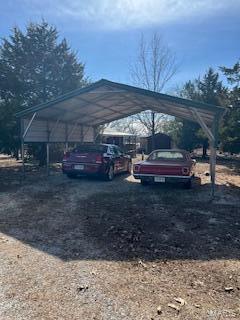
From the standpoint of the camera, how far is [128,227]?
689cm

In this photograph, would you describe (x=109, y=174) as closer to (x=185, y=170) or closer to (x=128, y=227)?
(x=185, y=170)

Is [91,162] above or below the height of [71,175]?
above

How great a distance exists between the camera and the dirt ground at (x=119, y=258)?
377 centimetres

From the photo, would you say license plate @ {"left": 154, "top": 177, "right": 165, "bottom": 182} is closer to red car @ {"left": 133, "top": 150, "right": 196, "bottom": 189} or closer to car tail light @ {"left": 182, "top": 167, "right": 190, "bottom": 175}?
red car @ {"left": 133, "top": 150, "right": 196, "bottom": 189}

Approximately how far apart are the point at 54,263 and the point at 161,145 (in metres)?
36.0

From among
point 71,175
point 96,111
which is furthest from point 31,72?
point 71,175

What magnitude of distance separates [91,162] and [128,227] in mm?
6290

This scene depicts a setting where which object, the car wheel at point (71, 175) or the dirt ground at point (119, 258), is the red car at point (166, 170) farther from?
the car wheel at point (71, 175)

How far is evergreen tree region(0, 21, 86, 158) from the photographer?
18547mm

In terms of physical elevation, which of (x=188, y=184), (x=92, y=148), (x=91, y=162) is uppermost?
(x=92, y=148)

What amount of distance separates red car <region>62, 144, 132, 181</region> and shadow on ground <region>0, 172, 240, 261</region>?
8.83ft

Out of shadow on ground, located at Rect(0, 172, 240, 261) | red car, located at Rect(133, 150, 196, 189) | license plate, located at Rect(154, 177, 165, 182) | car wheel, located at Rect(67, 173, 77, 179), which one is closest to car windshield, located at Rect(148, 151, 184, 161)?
red car, located at Rect(133, 150, 196, 189)

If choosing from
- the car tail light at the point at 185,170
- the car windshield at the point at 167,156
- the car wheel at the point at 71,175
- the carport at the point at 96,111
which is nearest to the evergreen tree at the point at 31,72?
the carport at the point at 96,111

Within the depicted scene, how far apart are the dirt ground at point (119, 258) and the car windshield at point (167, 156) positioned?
2793 millimetres
